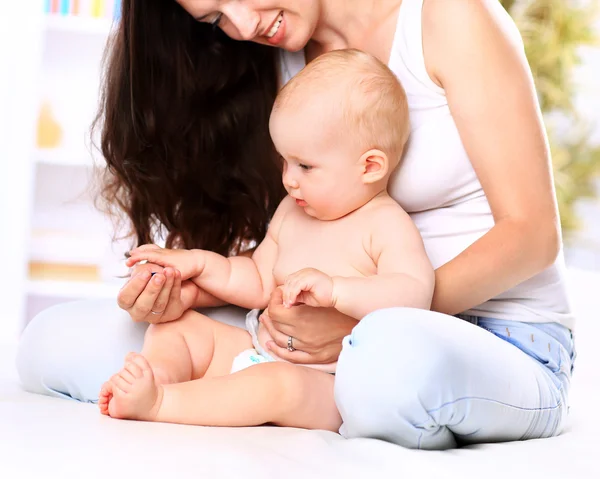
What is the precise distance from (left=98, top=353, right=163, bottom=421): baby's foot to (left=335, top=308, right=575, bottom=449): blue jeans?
0.87 feet

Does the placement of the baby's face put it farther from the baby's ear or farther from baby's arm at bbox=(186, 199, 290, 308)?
baby's arm at bbox=(186, 199, 290, 308)

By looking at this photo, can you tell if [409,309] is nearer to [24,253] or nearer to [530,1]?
[24,253]

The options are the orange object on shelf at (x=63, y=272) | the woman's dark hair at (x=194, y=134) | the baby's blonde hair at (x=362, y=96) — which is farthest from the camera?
the orange object on shelf at (x=63, y=272)

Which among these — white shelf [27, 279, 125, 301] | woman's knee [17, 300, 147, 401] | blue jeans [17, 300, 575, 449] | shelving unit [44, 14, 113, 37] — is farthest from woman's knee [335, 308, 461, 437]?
shelving unit [44, 14, 113, 37]

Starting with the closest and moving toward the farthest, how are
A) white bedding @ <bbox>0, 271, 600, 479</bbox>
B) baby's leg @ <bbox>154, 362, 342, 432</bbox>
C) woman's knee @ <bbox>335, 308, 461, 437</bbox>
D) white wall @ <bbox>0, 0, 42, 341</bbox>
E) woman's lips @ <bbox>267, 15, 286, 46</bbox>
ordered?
white bedding @ <bbox>0, 271, 600, 479</bbox>
woman's knee @ <bbox>335, 308, 461, 437</bbox>
baby's leg @ <bbox>154, 362, 342, 432</bbox>
woman's lips @ <bbox>267, 15, 286, 46</bbox>
white wall @ <bbox>0, 0, 42, 341</bbox>

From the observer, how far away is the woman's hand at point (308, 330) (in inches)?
54.0

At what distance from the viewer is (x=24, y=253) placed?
125 inches

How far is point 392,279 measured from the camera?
1303 millimetres

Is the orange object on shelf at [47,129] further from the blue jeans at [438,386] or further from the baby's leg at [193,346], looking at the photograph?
the blue jeans at [438,386]

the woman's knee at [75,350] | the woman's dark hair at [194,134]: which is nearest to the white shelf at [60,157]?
the woman's dark hair at [194,134]

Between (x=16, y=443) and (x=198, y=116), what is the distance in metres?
0.98

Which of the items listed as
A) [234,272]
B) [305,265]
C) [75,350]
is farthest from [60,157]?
[305,265]

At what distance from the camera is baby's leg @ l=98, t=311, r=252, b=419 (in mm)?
1193

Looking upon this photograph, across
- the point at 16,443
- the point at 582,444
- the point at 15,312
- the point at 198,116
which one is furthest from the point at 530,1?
the point at 16,443
